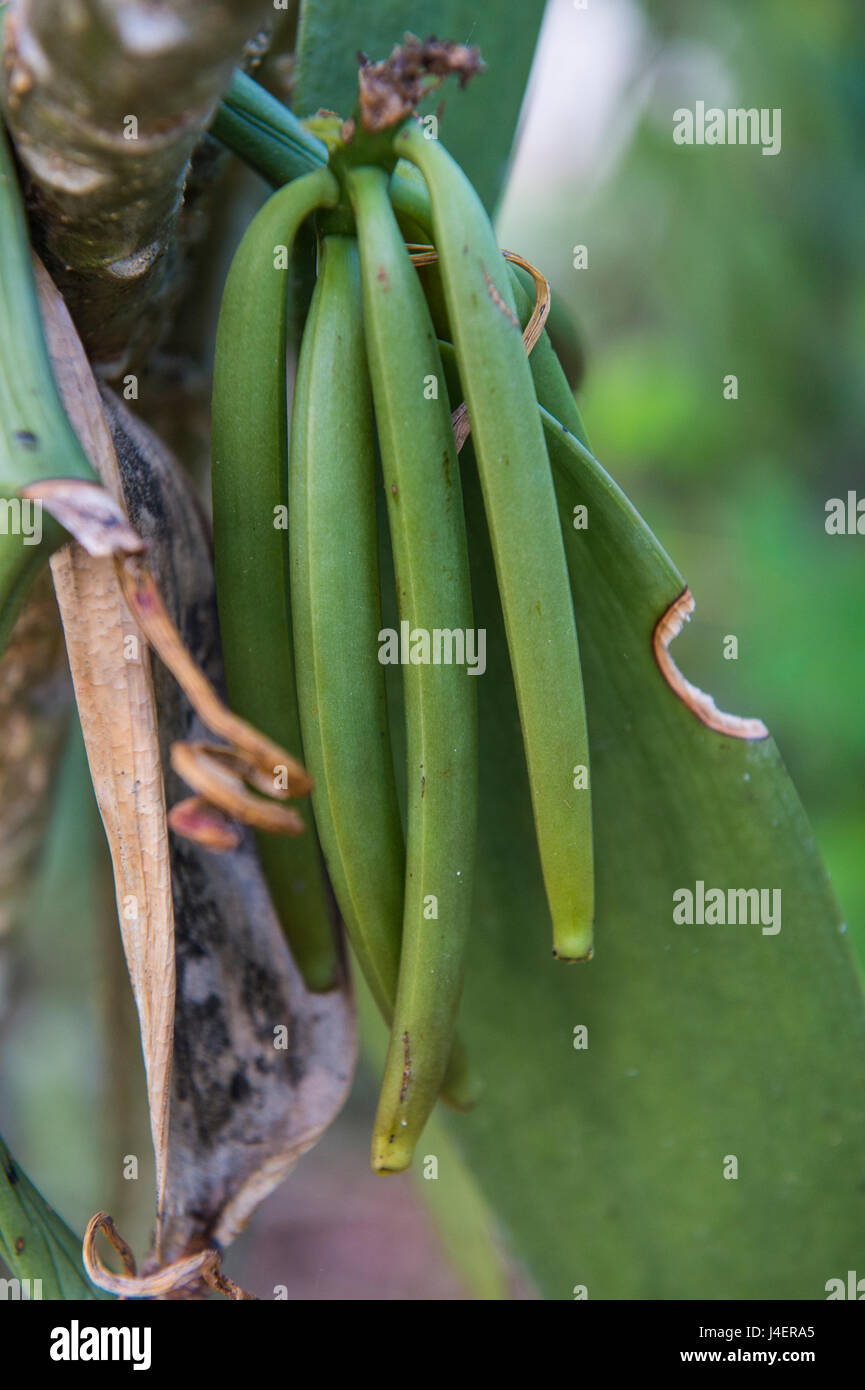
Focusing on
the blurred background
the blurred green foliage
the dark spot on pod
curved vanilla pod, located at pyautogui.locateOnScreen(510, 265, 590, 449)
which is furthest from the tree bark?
the blurred green foliage

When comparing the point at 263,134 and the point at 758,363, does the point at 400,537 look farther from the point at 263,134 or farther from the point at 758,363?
the point at 758,363

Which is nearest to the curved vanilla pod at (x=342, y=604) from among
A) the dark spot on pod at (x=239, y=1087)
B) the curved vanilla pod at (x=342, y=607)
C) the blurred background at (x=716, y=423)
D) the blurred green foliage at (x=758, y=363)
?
the curved vanilla pod at (x=342, y=607)

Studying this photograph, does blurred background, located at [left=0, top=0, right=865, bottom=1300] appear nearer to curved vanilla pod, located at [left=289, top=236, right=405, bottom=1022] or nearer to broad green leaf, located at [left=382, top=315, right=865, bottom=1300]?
broad green leaf, located at [left=382, top=315, right=865, bottom=1300]

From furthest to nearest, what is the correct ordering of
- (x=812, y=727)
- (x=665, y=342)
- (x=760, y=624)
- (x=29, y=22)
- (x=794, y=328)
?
(x=665, y=342), (x=794, y=328), (x=760, y=624), (x=812, y=727), (x=29, y=22)

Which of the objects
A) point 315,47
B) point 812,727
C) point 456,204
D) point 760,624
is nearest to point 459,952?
point 456,204

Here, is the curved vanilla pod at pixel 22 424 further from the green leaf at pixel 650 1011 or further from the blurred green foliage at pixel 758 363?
the blurred green foliage at pixel 758 363

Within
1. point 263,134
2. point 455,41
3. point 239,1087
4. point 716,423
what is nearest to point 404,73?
point 263,134
